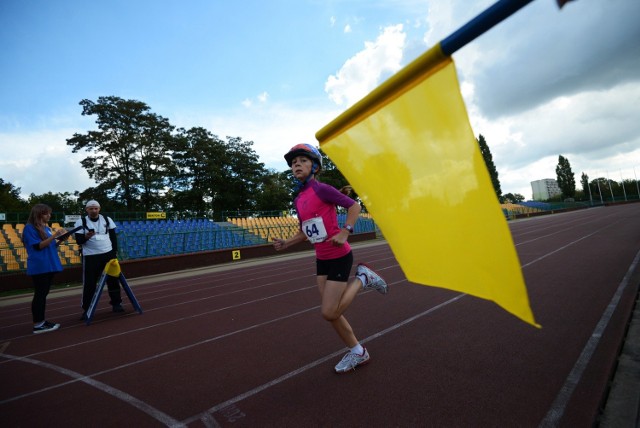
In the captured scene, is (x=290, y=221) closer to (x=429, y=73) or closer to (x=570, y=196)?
(x=429, y=73)

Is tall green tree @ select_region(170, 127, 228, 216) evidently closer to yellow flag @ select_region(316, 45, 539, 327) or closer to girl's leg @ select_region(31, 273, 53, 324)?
girl's leg @ select_region(31, 273, 53, 324)

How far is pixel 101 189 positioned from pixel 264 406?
135 ft

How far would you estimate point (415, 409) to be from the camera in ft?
7.61

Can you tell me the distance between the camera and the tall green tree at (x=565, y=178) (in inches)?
3642

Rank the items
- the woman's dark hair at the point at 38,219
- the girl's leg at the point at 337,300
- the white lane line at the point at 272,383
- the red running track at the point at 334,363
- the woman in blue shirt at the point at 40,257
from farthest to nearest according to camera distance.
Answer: the woman's dark hair at the point at 38,219 < the woman in blue shirt at the point at 40,257 < the girl's leg at the point at 337,300 < the white lane line at the point at 272,383 < the red running track at the point at 334,363

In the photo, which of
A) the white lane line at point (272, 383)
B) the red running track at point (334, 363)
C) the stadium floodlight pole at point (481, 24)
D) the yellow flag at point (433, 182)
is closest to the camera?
the stadium floodlight pole at point (481, 24)

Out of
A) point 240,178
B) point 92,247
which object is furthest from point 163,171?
point 92,247

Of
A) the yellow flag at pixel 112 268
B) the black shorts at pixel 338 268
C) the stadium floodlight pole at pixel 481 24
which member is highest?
the stadium floodlight pole at pixel 481 24

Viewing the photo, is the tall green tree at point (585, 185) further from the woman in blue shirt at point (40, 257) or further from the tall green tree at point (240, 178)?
the woman in blue shirt at point (40, 257)

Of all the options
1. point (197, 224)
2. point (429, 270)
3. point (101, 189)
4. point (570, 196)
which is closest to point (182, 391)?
point (429, 270)

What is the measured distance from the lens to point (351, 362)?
9.87 ft

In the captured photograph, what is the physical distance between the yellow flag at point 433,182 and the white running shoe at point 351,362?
186 cm

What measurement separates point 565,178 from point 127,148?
108467mm

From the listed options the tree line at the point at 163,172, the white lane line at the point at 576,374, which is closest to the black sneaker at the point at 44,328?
the white lane line at the point at 576,374
